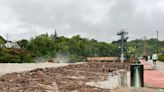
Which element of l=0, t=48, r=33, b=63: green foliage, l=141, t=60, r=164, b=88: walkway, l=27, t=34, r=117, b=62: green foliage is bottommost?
l=141, t=60, r=164, b=88: walkway

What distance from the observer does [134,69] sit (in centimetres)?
1386

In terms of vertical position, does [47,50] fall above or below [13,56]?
above

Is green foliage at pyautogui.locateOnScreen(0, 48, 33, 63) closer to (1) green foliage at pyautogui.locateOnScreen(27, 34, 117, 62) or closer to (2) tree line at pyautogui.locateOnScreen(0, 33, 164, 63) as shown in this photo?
(2) tree line at pyautogui.locateOnScreen(0, 33, 164, 63)

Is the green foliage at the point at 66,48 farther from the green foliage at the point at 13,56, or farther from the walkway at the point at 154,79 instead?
the walkway at the point at 154,79

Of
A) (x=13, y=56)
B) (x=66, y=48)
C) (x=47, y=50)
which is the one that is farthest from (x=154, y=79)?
(x=66, y=48)

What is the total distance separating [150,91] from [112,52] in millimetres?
85702

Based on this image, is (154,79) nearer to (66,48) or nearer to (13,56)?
(13,56)

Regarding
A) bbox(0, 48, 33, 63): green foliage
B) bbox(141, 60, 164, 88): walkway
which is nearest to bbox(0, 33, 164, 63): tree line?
bbox(0, 48, 33, 63): green foliage

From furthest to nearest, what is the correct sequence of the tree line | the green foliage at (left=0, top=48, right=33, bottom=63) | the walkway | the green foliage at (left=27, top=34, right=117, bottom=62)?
the green foliage at (left=27, top=34, right=117, bottom=62)
the tree line
the green foliage at (left=0, top=48, right=33, bottom=63)
the walkway

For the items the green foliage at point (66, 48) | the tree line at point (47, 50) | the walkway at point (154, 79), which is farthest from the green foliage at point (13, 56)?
the walkway at point (154, 79)

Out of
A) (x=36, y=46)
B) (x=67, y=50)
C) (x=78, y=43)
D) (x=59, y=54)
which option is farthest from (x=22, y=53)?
(x=78, y=43)

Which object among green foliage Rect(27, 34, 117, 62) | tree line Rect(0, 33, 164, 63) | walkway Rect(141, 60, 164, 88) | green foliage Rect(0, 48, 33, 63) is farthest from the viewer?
green foliage Rect(27, 34, 117, 62)

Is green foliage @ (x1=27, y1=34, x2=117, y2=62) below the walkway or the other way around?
the other way around

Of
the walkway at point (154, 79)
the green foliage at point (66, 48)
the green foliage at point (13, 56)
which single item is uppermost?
the green foliage at point (66, 48)
